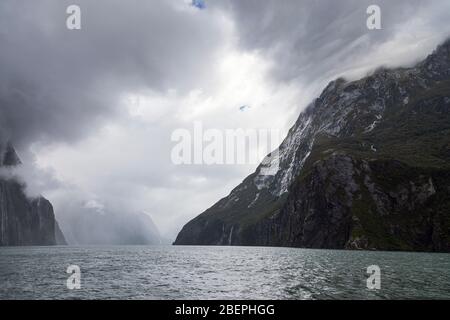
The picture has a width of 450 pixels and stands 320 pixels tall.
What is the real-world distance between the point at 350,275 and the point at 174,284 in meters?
31.3

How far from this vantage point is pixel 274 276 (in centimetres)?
6831

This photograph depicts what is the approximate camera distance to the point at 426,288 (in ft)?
176
